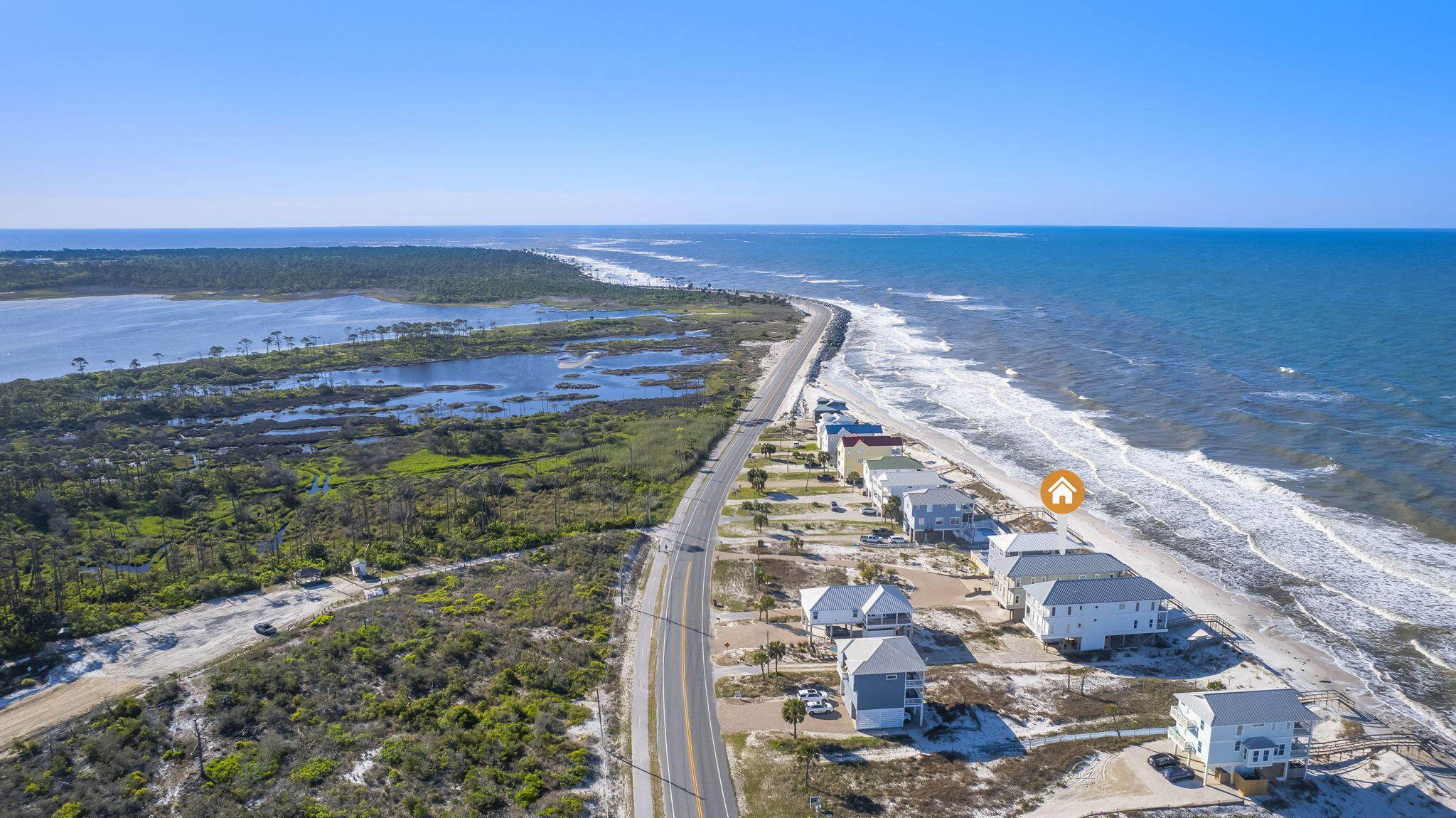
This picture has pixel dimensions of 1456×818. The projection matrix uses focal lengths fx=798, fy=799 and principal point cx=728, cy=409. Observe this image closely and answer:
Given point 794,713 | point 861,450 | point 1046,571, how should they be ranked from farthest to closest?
1. point 861,450
2. point 1046,571
3. point 794,713

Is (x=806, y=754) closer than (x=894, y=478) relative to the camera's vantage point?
Yes

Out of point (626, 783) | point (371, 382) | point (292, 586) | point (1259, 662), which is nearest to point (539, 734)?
point (626, 783)

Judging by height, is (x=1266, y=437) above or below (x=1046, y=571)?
above

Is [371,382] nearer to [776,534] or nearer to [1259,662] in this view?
[776,534]

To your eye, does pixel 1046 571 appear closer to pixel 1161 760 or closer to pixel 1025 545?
pixel 1025 545

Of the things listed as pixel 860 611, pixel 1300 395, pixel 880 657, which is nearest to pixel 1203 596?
pixel 860 611

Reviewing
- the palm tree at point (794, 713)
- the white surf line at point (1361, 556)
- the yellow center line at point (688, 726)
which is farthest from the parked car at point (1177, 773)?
the white surf line at point (1361, 556)

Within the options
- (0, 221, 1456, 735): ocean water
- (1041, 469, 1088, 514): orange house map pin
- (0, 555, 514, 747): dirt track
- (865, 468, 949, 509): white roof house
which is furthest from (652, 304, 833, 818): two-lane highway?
(0, 221, 1456, 735): ocean water
